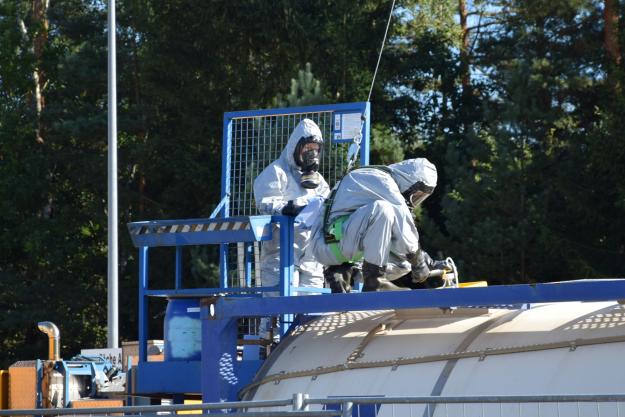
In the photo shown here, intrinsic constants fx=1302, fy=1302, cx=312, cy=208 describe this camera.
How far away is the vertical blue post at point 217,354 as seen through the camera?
8477 millimetres

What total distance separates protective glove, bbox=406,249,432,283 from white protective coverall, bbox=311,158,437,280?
67mm

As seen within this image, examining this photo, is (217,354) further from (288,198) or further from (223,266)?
(288,198)

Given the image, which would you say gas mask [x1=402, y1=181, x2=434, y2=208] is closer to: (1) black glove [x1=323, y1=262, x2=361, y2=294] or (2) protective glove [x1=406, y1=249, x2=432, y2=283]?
(2) protective glove [x1=406, y1=249, x2=432, y2=283]

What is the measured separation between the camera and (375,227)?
8.77 m

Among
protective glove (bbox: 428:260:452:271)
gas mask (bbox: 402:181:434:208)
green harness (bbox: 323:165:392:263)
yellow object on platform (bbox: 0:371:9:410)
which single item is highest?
gas mask (bbox: 402:181:434:208)

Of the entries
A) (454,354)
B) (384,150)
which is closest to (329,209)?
(454,354)

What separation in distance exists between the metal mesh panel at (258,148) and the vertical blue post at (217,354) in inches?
131

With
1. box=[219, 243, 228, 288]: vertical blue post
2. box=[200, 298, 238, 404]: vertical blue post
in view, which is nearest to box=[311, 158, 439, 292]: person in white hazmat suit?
box=[200, 298, 238, 404]: vertical blue post

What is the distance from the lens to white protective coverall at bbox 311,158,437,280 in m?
8.78

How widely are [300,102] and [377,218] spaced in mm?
20783

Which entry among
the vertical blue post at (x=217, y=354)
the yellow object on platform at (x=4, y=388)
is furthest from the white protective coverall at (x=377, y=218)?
the yellow object on platform at (x=4, y=388)

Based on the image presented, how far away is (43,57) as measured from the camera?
41812 millimetres

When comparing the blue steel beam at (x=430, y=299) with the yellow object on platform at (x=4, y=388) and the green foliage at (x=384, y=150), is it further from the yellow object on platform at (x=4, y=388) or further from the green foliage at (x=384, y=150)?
the green foliage at (x=384, y=150)

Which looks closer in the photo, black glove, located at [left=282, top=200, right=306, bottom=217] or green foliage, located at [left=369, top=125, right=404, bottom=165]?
black glove, located at [left=282, top=200, right=306, bottom=217]
